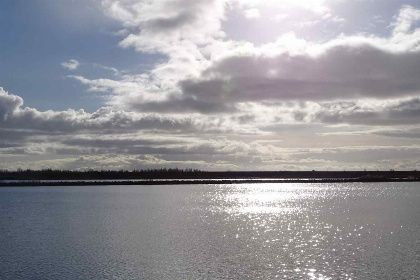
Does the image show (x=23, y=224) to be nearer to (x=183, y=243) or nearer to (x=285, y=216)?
(x=183, y=243)

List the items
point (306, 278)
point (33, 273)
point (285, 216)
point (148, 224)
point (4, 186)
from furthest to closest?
point (4, 186) < point (285, 216) < point (148, 224) < point (33, 273) < point (306, 278)

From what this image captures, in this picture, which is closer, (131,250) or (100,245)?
(131,250)

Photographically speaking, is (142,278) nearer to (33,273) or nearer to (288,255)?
(33,273)

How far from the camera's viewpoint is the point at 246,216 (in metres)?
Answer: 70.6

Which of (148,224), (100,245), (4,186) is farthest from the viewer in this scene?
(4,186)

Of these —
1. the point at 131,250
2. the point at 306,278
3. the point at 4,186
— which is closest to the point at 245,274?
the point at 306,278

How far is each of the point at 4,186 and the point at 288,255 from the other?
176 m

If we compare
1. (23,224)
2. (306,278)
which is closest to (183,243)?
(306,278)

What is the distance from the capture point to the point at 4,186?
18900cm

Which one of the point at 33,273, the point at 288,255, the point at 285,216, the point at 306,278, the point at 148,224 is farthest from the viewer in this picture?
the point at 285,216

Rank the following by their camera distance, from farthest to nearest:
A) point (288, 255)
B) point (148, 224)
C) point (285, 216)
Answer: point (285, 216) < point (148, 224) < point (288, 255)

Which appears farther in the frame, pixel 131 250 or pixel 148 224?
pixel 148 224

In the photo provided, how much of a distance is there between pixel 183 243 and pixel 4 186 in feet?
543

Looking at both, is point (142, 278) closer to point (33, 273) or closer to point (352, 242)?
point (33, 273)
